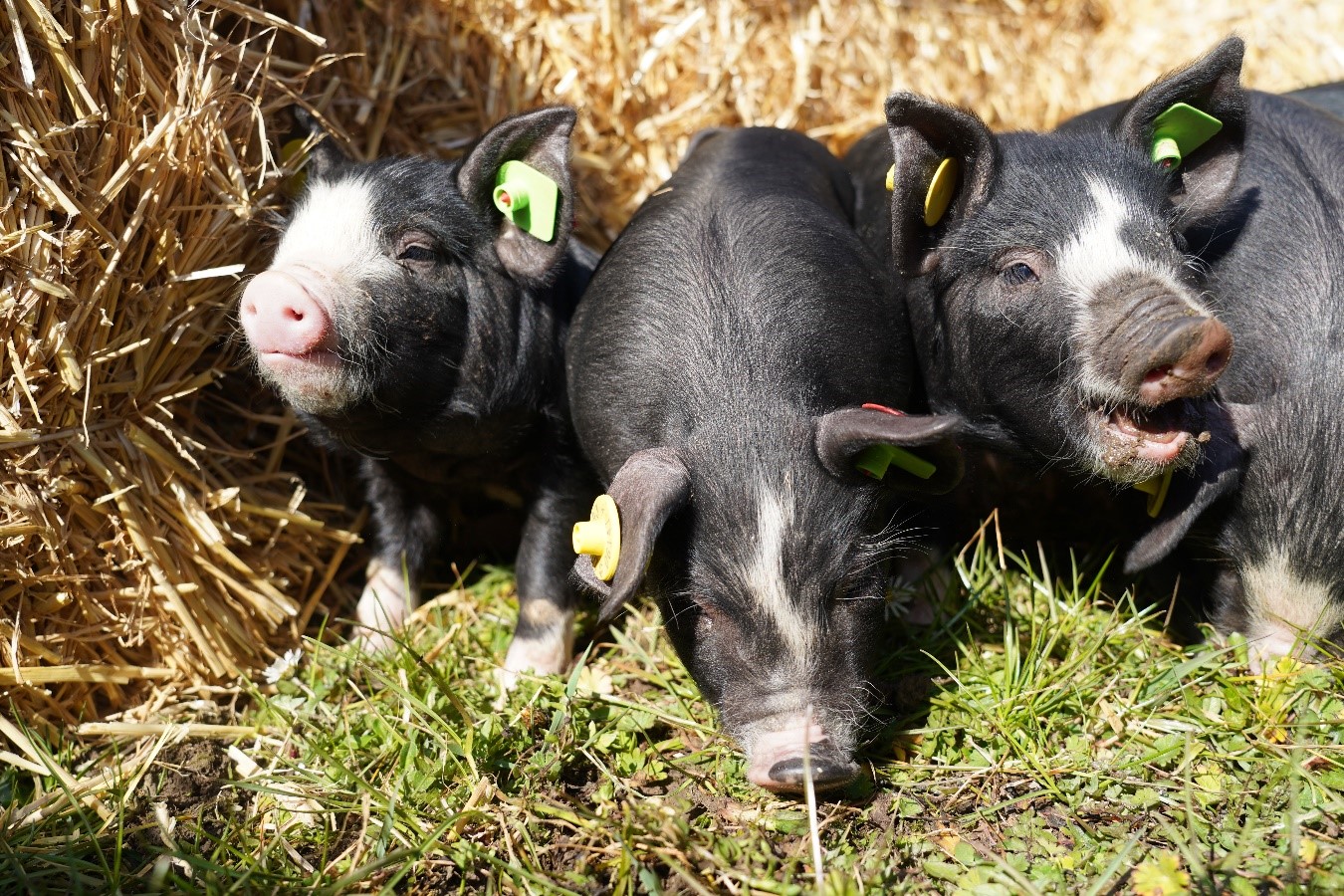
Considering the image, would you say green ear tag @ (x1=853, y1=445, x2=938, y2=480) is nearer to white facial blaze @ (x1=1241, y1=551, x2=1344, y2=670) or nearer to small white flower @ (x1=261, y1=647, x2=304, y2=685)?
white facial blaze @ (x1=1241, y1=551, x2=1344, y2=670)

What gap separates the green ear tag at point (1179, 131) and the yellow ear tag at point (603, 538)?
2305mm

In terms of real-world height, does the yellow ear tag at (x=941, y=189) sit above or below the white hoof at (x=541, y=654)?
above

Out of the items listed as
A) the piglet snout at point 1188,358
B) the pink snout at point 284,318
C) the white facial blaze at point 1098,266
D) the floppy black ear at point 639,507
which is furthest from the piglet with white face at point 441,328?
the piglet snout at point 1188,358

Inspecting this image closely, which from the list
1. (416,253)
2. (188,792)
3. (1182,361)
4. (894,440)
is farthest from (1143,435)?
(188,792)

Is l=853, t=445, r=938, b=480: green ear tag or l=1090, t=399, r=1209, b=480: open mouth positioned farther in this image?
l=1090, t=399, r=1209, b=480: open mouth

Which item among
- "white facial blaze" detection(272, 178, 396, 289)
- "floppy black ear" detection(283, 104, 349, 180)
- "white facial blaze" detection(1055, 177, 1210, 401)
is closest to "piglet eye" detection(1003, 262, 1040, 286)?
"white facial blaze" detection(1055, 177, 1210, 401)

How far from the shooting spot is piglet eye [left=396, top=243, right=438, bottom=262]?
3.76 meters

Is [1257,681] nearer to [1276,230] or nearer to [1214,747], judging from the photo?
[1214,747]

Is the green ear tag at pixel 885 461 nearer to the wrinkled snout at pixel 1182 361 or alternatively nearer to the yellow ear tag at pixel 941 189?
the wrinkled snout at pixel 1182 361

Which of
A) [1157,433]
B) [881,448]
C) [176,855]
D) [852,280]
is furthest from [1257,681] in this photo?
[176,855]

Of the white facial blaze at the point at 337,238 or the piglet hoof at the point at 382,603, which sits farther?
the piglet hoof at the point at 382,603

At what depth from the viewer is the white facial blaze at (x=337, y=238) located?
359cm

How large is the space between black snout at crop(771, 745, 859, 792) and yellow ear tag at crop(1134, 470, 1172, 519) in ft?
4.26

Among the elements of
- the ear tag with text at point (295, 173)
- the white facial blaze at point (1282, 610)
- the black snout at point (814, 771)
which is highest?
the ear tag with text at point (295, 173)
